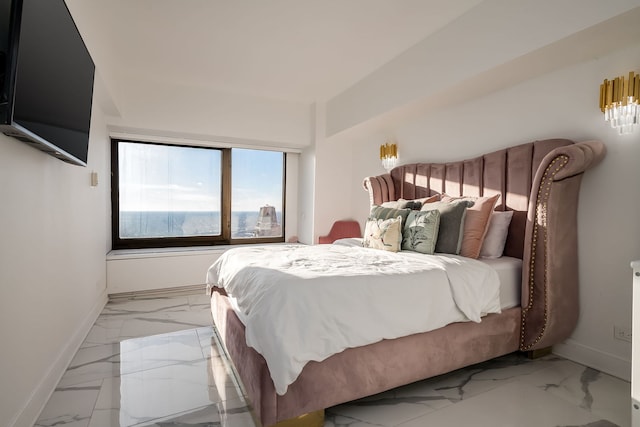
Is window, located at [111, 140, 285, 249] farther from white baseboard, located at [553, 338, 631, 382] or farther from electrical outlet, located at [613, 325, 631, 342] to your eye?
electrical outlet, located at [613, 325, 631, 342]

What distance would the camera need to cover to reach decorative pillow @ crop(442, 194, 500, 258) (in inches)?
93.9

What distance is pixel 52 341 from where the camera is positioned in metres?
1.96

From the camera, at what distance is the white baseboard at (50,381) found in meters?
1.54

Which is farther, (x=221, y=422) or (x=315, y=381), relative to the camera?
(x=221, y=422)

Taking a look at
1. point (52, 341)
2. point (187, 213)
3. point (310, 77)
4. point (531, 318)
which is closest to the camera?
point (52, 341)

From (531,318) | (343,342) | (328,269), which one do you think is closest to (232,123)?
(328,269)

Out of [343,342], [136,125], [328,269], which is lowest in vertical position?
[343,342]

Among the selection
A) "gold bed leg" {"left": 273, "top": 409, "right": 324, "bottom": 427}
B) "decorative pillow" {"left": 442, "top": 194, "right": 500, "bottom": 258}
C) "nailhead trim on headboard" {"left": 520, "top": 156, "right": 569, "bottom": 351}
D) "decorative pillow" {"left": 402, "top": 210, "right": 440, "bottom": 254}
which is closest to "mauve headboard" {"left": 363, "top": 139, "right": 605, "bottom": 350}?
"nailhead trim on headboard" {"left": 520, "top": 156, "right": 569, "bottom": 351}

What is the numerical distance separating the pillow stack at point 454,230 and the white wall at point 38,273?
2168 mm

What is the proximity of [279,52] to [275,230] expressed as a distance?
2.66 m

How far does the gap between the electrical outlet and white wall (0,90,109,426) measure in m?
3.18

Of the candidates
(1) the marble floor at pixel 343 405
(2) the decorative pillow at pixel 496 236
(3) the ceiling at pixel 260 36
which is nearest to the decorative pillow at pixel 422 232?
(2) the decorative pillow at pixel 496 236

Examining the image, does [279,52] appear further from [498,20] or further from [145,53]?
[498,20]

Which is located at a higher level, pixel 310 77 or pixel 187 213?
pixel 310 77
